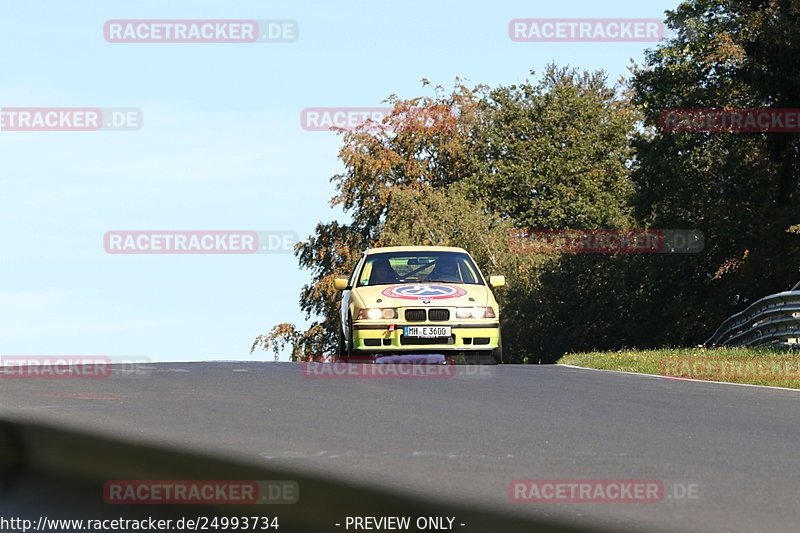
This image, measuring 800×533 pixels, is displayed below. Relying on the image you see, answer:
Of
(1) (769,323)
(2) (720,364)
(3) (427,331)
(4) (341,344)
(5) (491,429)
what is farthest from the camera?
(1) (769,323)

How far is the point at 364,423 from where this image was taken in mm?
11406

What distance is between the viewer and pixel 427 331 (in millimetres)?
19000

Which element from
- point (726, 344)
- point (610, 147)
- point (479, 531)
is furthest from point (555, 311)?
point (479, 531)

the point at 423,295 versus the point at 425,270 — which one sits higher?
the point at 425,270

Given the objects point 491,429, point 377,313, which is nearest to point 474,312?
point 377,313

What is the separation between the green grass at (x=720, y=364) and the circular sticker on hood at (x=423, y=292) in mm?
3749

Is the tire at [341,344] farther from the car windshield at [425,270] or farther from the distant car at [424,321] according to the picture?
the car windshield at [425,270]

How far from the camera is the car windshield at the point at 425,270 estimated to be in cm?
2011

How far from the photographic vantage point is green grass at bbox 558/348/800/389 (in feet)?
62.1

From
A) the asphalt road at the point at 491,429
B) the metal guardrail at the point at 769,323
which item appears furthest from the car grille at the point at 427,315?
the metal guardrail at the point at 769,323

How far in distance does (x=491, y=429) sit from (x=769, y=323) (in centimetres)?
1801

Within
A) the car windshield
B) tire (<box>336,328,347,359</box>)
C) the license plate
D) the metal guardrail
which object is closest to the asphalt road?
the license plate

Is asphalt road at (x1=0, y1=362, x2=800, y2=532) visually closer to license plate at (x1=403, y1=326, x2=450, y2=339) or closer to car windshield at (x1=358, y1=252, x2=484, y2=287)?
license plate at (x1=403, y1=326, x2=450, y2=339)

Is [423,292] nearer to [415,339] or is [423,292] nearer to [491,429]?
[415,339]
